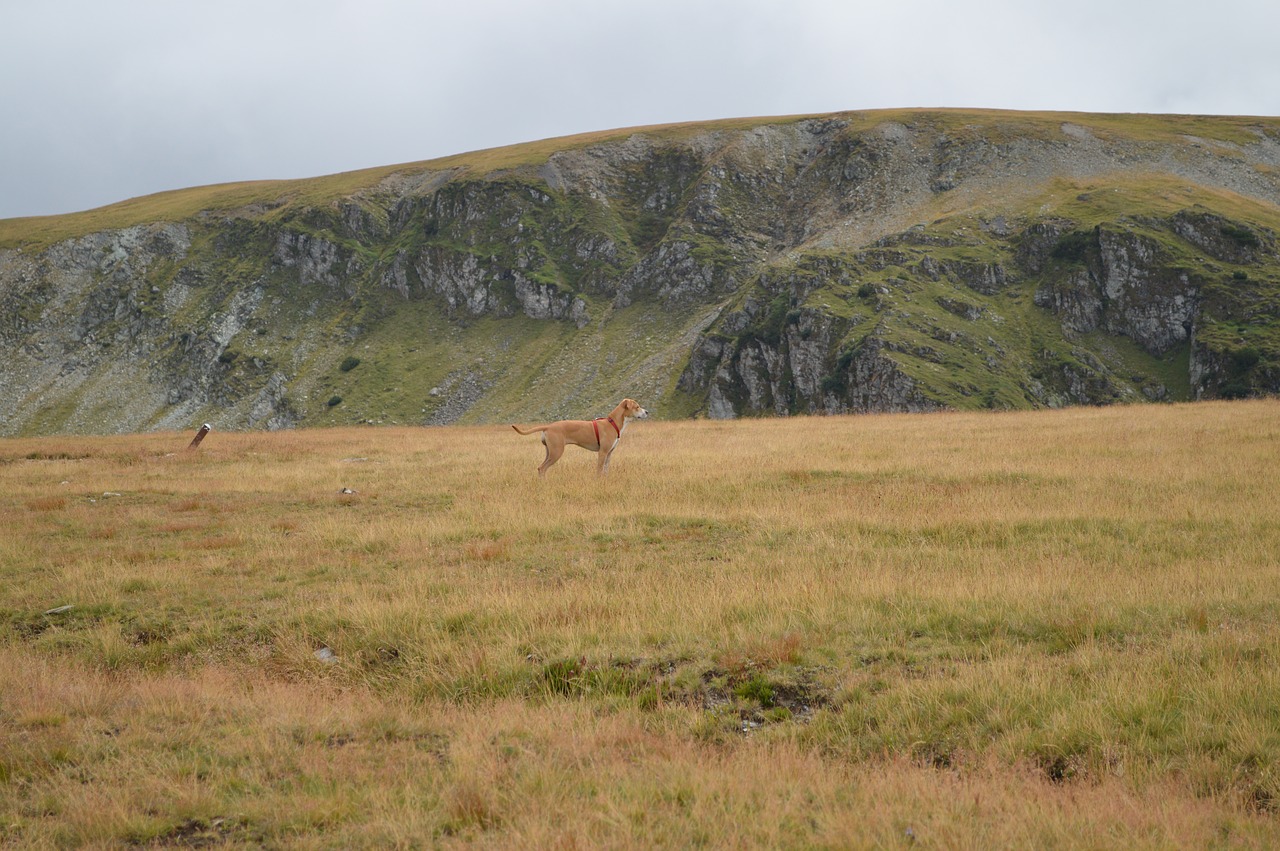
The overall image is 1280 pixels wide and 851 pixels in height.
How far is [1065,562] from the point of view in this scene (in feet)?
35.2

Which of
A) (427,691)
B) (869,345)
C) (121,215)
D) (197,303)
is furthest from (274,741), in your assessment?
(121,215)

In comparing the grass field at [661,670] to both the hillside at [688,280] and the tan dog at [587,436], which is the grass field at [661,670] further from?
the hillside at [688,280]

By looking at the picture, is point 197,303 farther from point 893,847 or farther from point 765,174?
point 893,847

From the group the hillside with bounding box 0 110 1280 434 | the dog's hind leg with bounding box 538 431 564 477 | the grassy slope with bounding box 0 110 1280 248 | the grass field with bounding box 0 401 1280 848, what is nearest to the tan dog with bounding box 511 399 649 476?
the dog's hind leg with bounding box 538 431 564 477

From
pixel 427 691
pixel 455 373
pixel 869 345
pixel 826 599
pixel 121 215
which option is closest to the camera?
pixel 427 691

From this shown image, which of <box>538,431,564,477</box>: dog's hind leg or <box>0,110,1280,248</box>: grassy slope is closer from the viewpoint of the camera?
<box>538,431,564,477</box>: dog's hind leg

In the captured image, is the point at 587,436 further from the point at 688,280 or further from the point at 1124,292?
the point at 688,280

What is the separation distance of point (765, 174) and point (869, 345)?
58.2m

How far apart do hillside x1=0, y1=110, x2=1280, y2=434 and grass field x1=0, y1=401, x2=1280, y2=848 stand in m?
57.6

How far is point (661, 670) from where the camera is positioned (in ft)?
25.1

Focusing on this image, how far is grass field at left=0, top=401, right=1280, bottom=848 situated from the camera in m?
5.04

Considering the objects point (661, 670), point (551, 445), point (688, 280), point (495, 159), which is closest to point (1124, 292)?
point (688, 280)

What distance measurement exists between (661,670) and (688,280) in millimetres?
105810

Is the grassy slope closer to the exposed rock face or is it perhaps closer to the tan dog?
the exposed rock face
